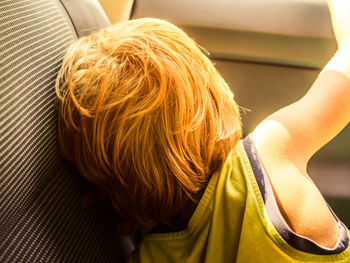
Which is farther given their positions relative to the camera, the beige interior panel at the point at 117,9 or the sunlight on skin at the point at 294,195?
the beige interior panel at the point at 117,9

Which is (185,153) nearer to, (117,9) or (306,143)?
(306,143)

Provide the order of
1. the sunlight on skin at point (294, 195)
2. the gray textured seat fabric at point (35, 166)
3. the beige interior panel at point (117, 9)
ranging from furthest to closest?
the beige interior panel at point (117, 9), the sunlight on skin at point (294, 195), the gray textured seat fabric at point (35, 166)

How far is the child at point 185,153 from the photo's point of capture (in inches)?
20.1

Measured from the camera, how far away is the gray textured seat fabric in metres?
0.43

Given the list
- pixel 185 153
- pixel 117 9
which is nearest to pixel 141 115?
pixel 185 153

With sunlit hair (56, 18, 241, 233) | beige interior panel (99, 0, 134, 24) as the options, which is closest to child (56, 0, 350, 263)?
sunlit hair (56, 18, 241, 233)

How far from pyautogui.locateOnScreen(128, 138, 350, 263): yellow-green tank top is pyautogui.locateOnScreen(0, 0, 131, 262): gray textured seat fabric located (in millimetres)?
117

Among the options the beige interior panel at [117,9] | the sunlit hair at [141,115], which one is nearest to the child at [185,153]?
the sunlit hair at [141,115]

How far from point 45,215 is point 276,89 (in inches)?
31.1

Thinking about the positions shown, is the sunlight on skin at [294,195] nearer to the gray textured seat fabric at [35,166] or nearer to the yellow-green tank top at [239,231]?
the yellow-green tank top at [239,231]

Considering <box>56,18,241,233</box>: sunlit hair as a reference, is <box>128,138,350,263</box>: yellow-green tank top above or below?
below

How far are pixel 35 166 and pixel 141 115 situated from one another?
14cm

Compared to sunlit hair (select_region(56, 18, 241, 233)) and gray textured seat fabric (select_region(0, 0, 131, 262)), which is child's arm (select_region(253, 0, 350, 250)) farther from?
gray textured seat fabric (select_region(0, 0, 131, 262))

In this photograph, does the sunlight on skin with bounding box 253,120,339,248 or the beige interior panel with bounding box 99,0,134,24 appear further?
the beige interior panel with bounding box 99,0,134,24
